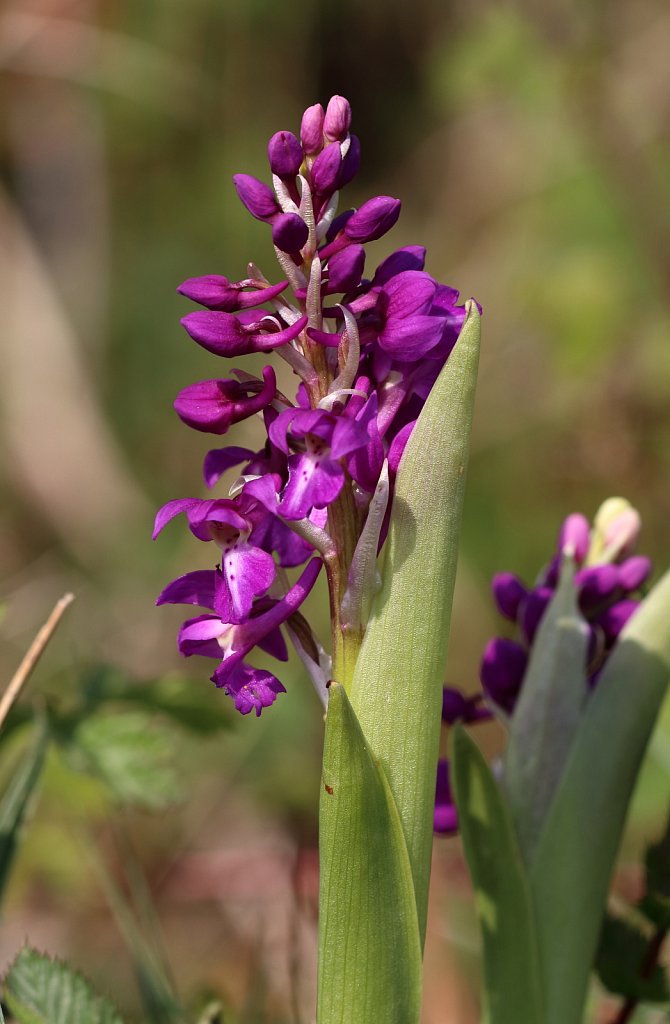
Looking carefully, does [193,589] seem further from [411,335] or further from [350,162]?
[350,162]

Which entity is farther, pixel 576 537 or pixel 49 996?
pixel 576 537

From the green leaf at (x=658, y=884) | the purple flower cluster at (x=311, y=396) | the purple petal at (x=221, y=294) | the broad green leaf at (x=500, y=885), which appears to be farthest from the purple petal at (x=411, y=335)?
Answer: the green leaf at (x=658, y=884)

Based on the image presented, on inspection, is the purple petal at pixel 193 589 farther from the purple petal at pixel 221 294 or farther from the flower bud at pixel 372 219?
the flower bud at pixel 372 219

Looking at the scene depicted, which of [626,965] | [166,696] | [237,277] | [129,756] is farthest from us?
[237,277]

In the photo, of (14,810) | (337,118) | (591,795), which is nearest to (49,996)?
(14,810)

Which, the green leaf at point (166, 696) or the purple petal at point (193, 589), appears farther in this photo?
the green leaf at point (166, 696)

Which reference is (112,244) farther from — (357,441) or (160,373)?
(357,441)

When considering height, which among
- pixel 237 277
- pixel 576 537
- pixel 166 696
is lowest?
pixel 166 696
